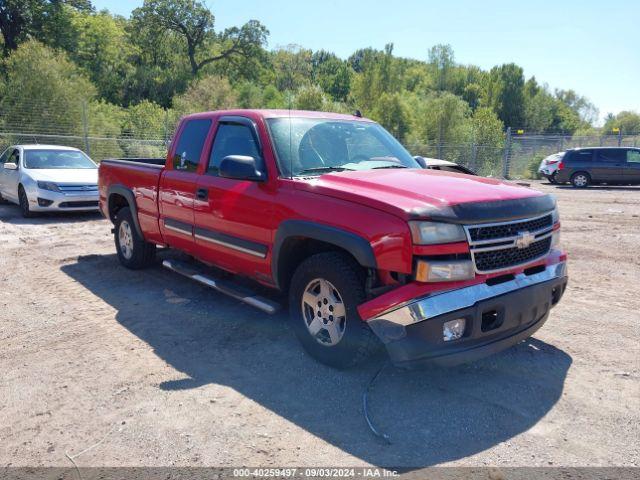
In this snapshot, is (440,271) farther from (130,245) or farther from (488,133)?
(488,133)

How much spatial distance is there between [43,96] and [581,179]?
2398cm

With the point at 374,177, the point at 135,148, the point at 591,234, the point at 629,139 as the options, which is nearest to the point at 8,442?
the point at 374,177

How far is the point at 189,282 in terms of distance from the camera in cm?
628

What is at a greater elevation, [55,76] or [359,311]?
[55,76]

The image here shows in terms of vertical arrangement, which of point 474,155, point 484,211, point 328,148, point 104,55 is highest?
point 104,55

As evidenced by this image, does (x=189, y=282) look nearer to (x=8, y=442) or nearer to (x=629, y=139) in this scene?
(x=8, y=442)

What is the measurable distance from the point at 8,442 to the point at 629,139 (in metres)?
31.7

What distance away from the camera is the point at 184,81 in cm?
5409

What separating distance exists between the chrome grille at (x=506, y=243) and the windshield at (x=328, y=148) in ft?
4.59

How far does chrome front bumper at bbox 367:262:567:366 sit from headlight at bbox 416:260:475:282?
0.09 m

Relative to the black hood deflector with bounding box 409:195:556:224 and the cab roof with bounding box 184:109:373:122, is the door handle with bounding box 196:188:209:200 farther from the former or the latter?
the black hood deflector with bounding box 409:195:556:224

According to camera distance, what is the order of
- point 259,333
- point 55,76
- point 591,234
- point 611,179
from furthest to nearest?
1. point 55,76
2. point 611,179
3. point 591,234
4. point 259,333

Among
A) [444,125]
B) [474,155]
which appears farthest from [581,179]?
[444,125]

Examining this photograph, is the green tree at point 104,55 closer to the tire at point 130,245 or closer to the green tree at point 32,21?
the green tree at point 32,21
